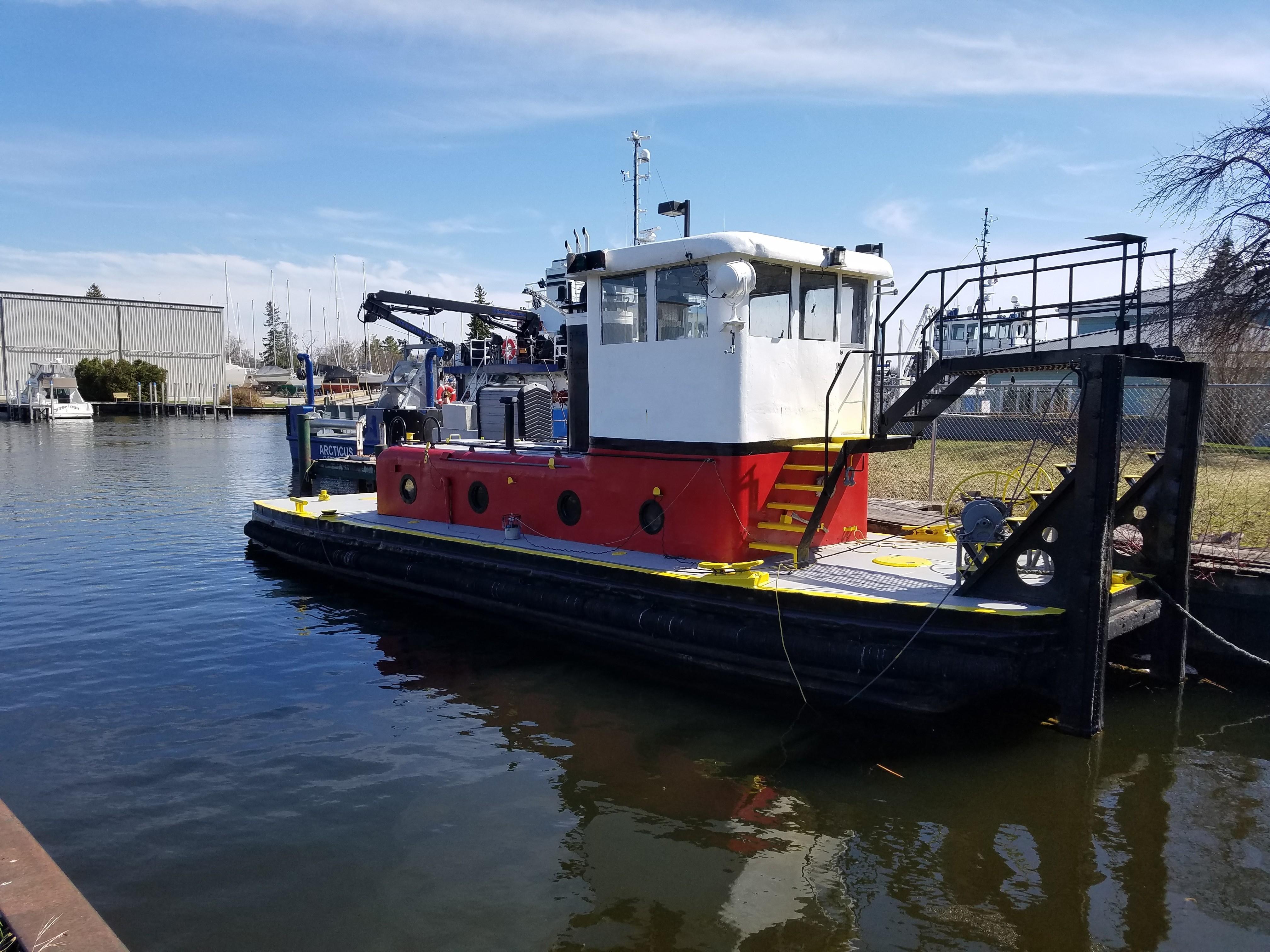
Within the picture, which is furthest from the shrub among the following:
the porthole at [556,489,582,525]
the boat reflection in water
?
the boat reflection in water

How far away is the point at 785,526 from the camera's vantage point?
834 cm

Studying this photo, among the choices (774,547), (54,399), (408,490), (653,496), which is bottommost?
(774,547)

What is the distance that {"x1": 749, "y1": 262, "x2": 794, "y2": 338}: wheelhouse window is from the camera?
8344mm

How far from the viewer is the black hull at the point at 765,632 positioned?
251 inches

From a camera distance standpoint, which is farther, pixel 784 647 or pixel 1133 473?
pixel 1133 473

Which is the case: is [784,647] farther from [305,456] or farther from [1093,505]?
[305,456]

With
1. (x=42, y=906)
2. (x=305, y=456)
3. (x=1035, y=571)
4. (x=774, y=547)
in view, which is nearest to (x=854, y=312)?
(x=774, y=547)

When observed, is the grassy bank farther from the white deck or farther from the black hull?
the black hull

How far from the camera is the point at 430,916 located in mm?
4715

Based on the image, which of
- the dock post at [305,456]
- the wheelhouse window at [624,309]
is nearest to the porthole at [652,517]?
the wheelhouse window at [624,309]

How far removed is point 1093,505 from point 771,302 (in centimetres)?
361

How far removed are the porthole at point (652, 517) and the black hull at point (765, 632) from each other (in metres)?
0.71

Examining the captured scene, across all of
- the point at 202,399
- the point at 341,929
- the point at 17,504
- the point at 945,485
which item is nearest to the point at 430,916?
the point at 341,929

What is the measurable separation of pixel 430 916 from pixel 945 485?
12894 millimetres
